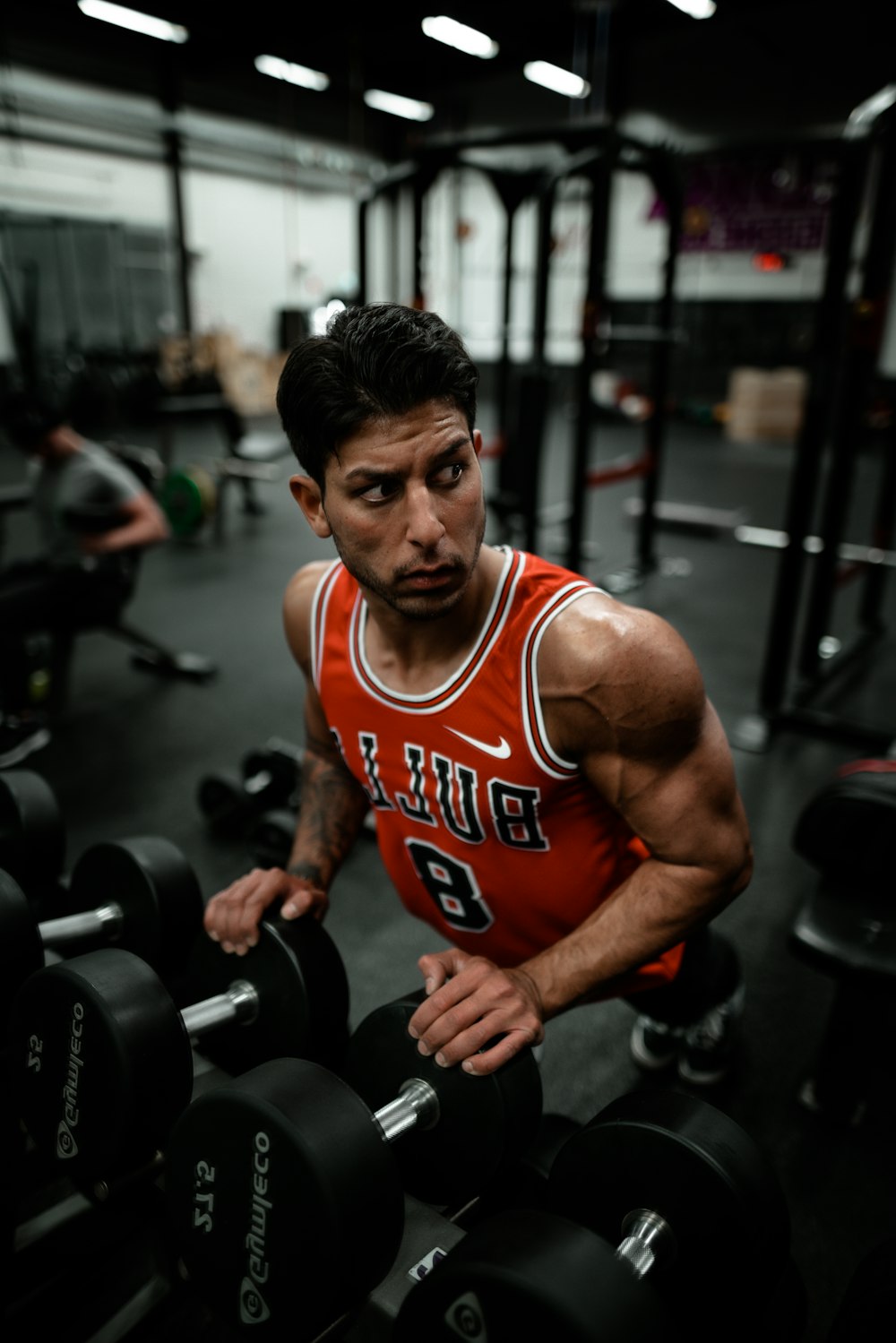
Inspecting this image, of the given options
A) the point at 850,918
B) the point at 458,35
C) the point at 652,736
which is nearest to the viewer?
the point at 652,736

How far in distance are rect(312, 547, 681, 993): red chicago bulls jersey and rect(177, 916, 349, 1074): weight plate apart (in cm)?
20

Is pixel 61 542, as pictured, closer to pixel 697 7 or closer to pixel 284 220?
pixel 697 7

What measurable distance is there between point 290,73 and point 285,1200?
1122 cm

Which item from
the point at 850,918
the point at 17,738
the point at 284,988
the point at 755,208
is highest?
the point at 755,208

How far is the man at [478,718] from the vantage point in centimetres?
89

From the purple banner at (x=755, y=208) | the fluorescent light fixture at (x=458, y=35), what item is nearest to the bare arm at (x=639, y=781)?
the fluorescent light fixture at (x=458, y=35)

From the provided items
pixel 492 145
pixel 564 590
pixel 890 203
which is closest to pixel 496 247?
pixel 492 145

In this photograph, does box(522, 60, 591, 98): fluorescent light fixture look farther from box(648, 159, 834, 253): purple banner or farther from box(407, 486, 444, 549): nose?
box(407, 486, 444, 549): nose

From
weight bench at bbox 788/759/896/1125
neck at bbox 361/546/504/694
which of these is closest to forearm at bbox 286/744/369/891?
neck at bbox 361/546/504/694

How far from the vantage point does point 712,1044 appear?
61.1 inches

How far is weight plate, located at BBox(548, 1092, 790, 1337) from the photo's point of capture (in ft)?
2.46

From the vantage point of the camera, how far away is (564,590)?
39.0 inches

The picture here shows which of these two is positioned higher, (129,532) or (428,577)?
(428,577)

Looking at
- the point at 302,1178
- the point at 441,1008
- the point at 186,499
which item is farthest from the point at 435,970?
the point at 186,499
